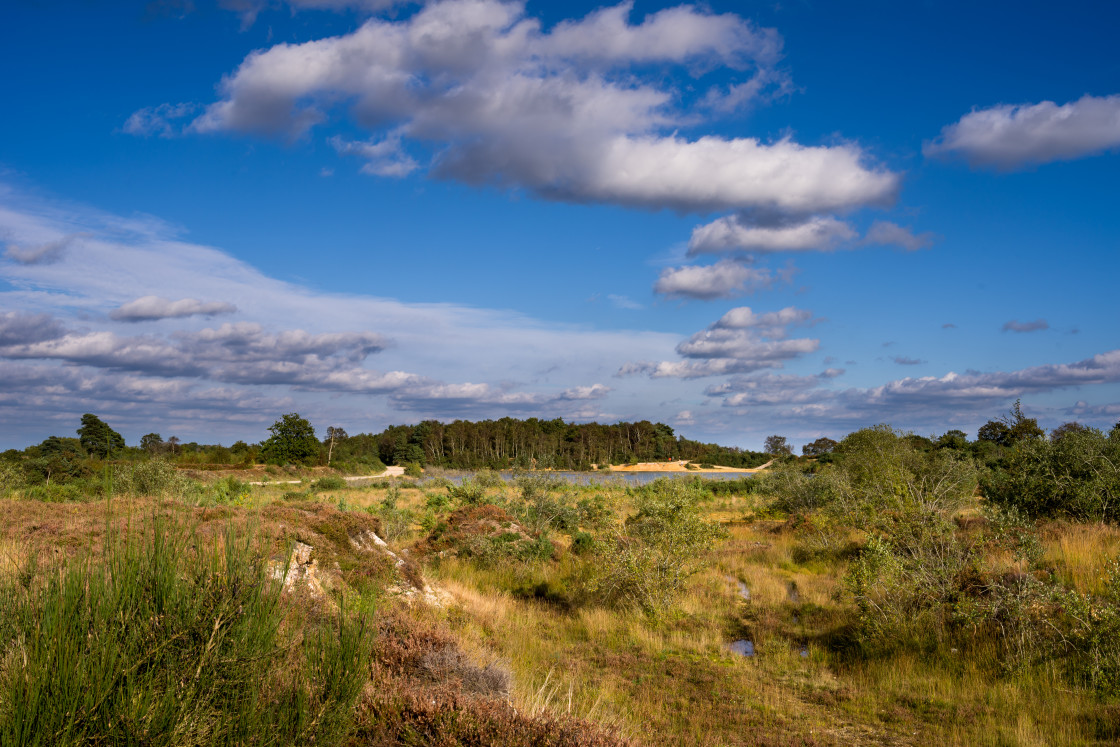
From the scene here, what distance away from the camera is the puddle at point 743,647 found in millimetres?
10531

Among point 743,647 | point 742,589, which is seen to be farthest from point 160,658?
point 742,589

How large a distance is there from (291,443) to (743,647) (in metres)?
66.3

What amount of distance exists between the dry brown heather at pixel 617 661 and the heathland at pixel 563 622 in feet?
0.15

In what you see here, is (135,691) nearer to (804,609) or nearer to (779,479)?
(804,609)

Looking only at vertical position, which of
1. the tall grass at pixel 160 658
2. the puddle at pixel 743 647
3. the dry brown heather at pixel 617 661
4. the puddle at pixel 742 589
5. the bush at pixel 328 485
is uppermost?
the tall grass at pixel 160 658

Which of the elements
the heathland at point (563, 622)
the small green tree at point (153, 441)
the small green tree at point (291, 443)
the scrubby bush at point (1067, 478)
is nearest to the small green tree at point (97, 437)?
the small green tree at point (153, 441)

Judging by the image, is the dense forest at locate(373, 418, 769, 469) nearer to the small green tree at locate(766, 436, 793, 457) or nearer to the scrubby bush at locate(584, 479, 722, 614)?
the small green tree at locate(766, 436, 793, 457)

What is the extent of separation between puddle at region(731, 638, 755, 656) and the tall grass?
801 cm

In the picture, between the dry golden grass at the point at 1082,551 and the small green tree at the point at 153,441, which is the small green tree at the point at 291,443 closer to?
the small green tree at the point at 153,441

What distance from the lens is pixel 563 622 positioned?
11.9m

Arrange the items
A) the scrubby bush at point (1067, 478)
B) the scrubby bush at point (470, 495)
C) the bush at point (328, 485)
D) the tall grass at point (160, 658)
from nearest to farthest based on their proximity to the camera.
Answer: the tall grass at point (160, 658), the scrubby bush at point (1067, 478), the scrubby bush at point (470, 495), the bush at point (328, 485)

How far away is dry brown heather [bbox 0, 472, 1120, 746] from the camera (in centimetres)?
490

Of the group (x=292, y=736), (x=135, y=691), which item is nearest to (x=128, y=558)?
(x=135, y=691)

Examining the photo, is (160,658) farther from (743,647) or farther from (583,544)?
(583,544)
